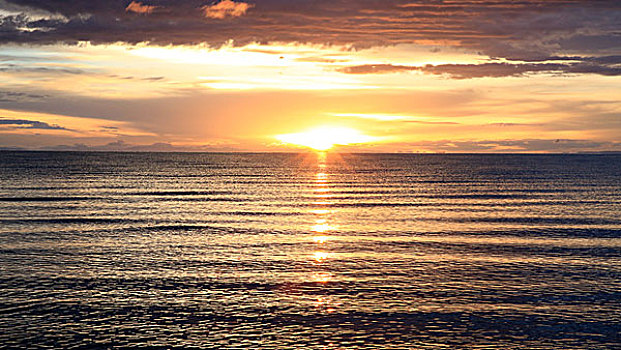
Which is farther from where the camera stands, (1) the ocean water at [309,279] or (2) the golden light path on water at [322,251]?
(2) the golden light path on water at [322,251]

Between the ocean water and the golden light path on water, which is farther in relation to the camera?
the golden light path on water

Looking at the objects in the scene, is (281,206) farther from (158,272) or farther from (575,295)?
(575,295)

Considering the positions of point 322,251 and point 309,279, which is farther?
point 322,251

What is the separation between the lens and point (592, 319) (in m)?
27.2

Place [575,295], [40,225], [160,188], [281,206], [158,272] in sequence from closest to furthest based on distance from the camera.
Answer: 1. [575,295]
2. [158,272]
3. [40,225]
4. [281,206]
5. [160,188]

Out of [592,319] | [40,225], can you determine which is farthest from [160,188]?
[592,319]

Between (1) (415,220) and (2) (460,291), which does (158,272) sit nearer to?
(2) (460,291)

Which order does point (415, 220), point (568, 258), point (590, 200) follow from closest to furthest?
point (568, 258)
point (415, 220)
point (590, 200)

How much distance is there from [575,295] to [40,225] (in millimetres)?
46068

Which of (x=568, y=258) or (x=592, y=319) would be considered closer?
(x=592, y=319)

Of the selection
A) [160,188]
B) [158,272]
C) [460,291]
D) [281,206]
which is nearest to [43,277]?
[158,272]

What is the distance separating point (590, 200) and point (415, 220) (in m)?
36.4

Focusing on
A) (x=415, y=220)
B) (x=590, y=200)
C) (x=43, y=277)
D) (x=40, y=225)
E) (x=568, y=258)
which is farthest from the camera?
(x=590, y=200)

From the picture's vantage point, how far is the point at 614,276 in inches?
1411
